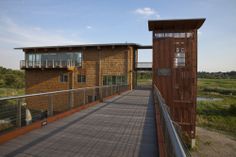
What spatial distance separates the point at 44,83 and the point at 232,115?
29834 mm

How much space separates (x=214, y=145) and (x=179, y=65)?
30.4ft

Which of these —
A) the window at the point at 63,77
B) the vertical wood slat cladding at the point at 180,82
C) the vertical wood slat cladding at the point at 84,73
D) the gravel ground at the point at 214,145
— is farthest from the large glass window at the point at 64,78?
the gravel ground at the point at 214,145

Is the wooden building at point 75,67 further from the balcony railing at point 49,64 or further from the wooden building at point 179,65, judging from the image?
the wooden building at point 179,65

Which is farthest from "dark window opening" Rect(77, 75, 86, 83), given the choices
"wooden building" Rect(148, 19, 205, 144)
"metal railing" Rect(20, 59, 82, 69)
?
"wooden building" Rect(148, 19, 205, 144)

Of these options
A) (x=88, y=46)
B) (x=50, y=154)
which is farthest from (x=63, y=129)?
(x=88, y=46)

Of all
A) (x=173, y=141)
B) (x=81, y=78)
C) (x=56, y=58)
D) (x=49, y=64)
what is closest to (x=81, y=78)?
(x=81, y=78)

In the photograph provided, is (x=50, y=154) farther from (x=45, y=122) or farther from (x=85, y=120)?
(x=85, y=120)

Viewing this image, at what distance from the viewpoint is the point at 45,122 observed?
21.4 ft

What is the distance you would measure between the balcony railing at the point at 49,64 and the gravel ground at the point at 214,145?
17.0 metres

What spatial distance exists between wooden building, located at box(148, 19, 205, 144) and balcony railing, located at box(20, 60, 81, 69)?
42.2 feet

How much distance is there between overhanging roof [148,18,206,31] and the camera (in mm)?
17344

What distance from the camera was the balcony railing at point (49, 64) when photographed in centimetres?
2728

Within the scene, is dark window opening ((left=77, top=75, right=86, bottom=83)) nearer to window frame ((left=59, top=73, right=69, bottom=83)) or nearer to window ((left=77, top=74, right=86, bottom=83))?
window ((left=77, top=74, right=86, bottom=83))

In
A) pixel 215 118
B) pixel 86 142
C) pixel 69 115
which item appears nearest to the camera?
pixel 86 142
